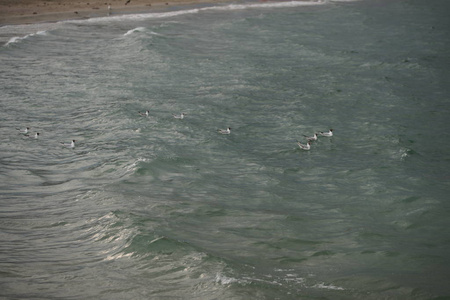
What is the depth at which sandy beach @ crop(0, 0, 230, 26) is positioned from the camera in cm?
5259

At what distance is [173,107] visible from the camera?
26.7 metres

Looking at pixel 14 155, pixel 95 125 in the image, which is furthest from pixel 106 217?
pixel 95 125

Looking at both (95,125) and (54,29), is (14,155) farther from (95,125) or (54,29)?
(54,29)

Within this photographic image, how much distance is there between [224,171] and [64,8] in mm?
43407

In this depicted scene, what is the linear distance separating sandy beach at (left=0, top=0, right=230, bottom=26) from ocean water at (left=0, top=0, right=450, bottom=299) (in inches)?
479

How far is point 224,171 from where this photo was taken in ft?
63.7

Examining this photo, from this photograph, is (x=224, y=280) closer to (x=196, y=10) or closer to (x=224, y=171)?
(x=224, y=171)

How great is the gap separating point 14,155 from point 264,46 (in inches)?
916

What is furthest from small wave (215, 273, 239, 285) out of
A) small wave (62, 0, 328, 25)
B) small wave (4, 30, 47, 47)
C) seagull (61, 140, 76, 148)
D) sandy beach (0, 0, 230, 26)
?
sandy beach (0, 0, 230, 26)

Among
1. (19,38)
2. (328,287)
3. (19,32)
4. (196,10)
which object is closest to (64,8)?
(19,32)

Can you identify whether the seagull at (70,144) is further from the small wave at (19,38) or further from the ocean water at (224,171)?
the small wave at (19,38)

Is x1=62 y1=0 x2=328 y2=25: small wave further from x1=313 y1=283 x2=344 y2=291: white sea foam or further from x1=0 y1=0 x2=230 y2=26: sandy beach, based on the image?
x1=313 y1=283 x2=344 y2=291: white sea foam

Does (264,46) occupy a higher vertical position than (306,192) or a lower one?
higher

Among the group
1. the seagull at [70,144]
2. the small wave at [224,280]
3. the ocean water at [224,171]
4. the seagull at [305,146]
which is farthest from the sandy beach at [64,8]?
the small wave at [224,280]
